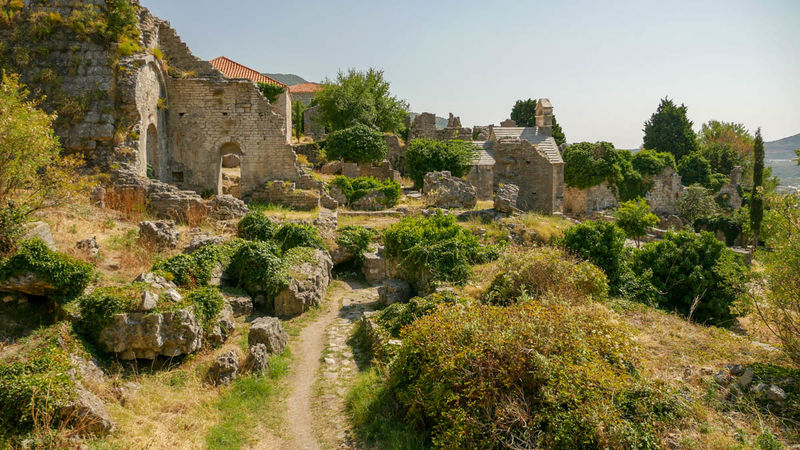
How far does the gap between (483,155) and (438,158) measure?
9.73ft

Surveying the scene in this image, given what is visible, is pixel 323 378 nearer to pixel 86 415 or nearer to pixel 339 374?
pixel 339 374

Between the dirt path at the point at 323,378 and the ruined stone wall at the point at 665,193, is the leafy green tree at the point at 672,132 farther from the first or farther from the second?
the dirt path at the point at 323,378

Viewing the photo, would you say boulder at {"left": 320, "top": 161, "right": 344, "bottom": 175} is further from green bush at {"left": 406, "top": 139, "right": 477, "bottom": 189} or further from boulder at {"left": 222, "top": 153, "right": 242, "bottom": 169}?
boulder at {"left": 222, "top": 153, "right": 242, "bottom": 169}

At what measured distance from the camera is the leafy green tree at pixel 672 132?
44.3 m

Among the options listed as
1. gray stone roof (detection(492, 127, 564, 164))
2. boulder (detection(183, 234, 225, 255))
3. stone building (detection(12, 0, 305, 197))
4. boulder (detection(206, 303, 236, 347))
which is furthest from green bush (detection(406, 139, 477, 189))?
boulder (detection(206, 303, 236, 347))

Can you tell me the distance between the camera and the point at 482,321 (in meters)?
6.03

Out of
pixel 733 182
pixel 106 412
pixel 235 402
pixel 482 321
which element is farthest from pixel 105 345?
pixel 733 182

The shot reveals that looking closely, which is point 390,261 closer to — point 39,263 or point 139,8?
point 39,263

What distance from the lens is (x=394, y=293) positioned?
10.1 metres

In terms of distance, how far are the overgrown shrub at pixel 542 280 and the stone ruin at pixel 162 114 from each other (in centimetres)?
1204

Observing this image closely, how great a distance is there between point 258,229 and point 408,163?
13993 mm

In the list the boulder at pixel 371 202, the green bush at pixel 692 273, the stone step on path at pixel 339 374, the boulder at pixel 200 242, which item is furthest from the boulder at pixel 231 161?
the green bush at pixel 692 273

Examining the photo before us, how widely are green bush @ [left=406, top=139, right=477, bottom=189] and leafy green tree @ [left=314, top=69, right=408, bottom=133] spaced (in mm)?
6385

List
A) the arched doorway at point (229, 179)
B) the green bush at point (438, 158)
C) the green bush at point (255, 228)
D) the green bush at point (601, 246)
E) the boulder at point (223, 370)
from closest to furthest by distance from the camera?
the boulder at point (223, 370) < the green bush at point (601, 246) < the green bush at point (255, 228) < the arched doorway at point (229, 179) < the green bush at point (438, 158)
